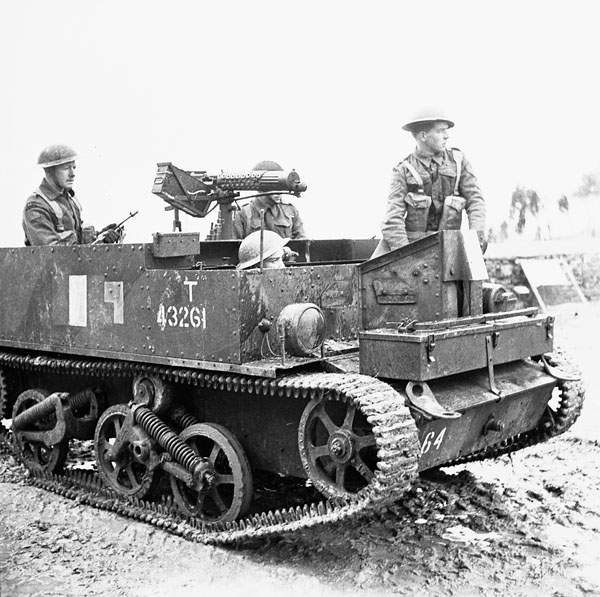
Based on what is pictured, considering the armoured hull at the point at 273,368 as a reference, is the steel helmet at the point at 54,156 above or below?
above

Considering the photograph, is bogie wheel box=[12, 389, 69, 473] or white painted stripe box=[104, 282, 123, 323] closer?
white painted stripe box=[104, 282, 123, 323]

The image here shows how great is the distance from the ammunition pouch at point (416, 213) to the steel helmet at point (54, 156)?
2836 millimetres

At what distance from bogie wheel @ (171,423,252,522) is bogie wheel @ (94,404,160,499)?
27 centimetres

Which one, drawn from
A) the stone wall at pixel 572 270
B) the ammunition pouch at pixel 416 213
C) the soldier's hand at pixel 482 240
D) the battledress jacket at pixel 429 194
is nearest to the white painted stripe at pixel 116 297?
the battledress jacket at pixel 429 194

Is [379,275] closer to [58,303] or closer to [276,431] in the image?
[276,431]

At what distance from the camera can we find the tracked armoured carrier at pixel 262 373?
16.6ft

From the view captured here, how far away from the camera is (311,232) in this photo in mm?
12234

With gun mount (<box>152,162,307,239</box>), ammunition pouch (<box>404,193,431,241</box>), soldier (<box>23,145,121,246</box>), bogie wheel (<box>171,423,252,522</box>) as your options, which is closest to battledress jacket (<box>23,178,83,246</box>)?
soldier (<box>23,145,121,246</box>)

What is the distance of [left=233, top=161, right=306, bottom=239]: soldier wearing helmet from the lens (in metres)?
9.13

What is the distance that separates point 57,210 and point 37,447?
1.92 m

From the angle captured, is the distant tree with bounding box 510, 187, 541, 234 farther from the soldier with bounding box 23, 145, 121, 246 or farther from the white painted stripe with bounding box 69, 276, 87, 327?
the white painted stripe with bounding box 69, 276, 87, 327

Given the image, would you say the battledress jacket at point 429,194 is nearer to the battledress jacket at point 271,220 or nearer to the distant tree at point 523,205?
the battledress jacket at point 271,220

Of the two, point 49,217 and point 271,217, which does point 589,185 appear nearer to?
point 271,217

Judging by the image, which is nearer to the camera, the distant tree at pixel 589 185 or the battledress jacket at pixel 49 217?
the battledress jacket at pixel 49 217
